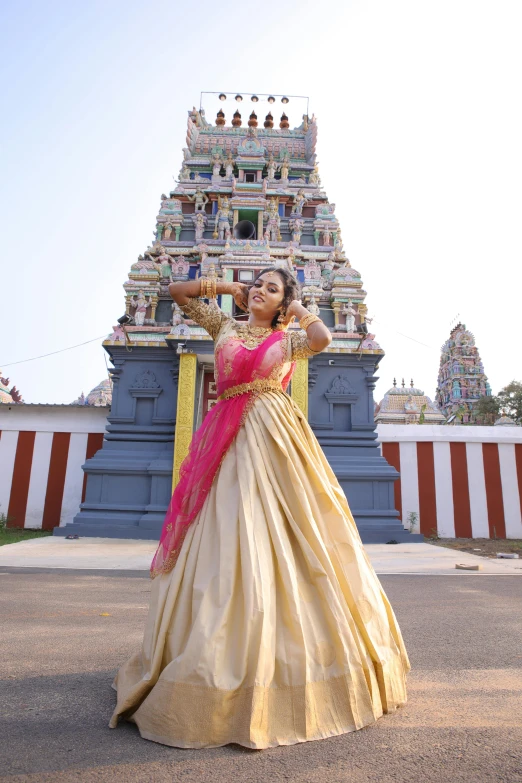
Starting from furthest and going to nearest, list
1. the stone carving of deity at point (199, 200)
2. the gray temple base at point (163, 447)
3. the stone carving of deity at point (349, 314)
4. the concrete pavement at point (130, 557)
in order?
the stone carving of deity at point (199, 200)
the stone carving of deity at point (349, 314)
the gray temple base at point (163, 447)
the concrete pavement at point (130, 557)

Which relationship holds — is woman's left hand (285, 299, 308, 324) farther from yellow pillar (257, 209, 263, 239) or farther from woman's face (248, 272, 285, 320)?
yellow pillar (257, 209, 263, 239)

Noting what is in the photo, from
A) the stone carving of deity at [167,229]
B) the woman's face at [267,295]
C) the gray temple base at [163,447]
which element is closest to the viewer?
the woman's face at [267,295]

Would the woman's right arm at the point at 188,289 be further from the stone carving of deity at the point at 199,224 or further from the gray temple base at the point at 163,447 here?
the stone carving of deity at the point at 199,224

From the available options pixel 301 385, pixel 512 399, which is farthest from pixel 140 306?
pixel 512 399

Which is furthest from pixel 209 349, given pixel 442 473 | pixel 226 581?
pixel 226 581

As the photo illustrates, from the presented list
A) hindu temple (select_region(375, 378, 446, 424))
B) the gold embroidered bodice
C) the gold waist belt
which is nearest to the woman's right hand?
the gold embroidered bodice

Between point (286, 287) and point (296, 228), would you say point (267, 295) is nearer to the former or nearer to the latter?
point (286, 287)

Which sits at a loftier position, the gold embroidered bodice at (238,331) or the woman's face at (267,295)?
the woman's face at (267,295)

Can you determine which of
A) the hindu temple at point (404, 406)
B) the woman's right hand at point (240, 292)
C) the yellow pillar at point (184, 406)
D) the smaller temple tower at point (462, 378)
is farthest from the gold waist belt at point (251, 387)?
the smaller temple tower at point (462, 378)

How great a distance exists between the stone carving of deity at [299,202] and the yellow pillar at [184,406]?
15.2 feet

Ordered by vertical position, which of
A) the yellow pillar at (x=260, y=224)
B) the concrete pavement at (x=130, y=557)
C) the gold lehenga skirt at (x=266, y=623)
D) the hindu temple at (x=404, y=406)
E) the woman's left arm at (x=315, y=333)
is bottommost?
the concrete pavement at (x=130, y=557)

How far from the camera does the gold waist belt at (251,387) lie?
1922 millimetres

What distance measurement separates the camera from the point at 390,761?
122 centimetres

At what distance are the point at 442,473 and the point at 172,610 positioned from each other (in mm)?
8561
